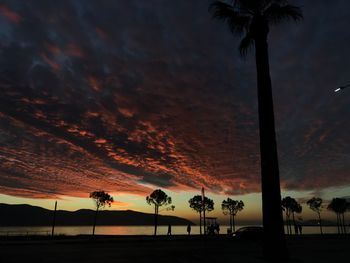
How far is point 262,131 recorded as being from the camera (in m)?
16.6

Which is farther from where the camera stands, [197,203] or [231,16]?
[197,203]

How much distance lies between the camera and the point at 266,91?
17.0m

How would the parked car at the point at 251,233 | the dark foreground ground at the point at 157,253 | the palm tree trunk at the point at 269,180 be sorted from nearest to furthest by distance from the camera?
the palm tree trunk at the point at 269,180, the dark foreground ground at the point at 157,253, the parked car at the point at 251,233

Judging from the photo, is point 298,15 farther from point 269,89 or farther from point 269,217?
point 269,217

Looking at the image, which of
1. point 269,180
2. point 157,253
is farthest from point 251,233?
point 269,180

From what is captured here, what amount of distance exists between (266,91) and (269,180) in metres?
4.59

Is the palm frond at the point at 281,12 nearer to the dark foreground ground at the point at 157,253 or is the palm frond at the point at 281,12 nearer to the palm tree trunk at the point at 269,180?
the palm tree trunk at the point at 269,180

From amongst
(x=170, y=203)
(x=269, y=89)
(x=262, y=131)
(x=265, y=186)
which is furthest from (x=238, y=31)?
(x=170, y=203)

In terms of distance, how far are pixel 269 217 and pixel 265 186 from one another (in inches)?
57.1

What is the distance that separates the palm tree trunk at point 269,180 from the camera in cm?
1541

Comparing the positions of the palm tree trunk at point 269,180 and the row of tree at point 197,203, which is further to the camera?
the row of tree at point 197,203

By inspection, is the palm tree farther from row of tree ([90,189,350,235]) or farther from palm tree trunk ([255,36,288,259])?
row of tree ([90,189,350,235])

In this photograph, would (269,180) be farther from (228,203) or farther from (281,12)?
(228,203)

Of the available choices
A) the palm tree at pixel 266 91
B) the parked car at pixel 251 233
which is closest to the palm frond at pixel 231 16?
the palm tree at pixel 266 91
